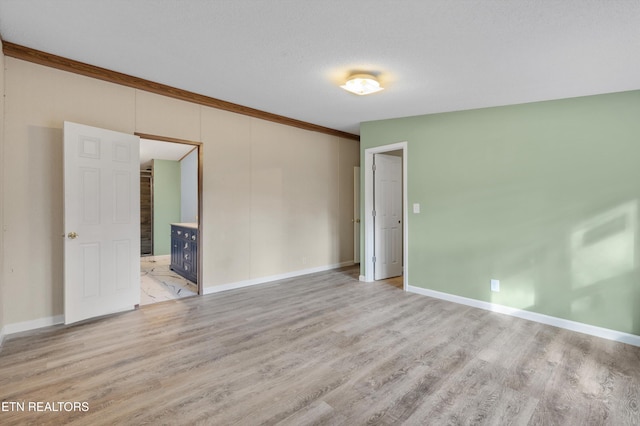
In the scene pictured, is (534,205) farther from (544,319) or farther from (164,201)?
(164,201)

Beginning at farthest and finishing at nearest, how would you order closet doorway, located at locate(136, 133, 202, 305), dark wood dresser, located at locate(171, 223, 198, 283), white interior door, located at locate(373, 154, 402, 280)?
closet doorway, located at locate(136, 133, 202, 305) < white interior door, located at locate(373, 154, 402, 280) < dark wood dresser, located at locate(171, 223, 198, 283)

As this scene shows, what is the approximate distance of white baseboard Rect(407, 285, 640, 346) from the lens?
302 cm

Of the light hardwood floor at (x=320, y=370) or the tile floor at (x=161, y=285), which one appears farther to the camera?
the tile floor at (x=161, y=285)

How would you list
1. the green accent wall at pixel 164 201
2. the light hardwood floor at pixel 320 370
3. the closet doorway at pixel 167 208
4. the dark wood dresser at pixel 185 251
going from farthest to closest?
the green accent wall at pixel 164 201 < the closet doorway at pixel 167 208 < the dark wood dresser at pixel 185 251 < the light hardwood floor at pixel 320 370

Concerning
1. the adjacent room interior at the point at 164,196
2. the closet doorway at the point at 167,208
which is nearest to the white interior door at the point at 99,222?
the closet doorway at the point at 167,208

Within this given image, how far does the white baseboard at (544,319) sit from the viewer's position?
302 centimetres

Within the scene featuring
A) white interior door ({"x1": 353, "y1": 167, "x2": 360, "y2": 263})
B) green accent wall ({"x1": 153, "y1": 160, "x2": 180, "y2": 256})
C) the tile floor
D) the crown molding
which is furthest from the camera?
green accent wall ({"x1": 153, "y1": 160, "x2": 180, "y2": 256})

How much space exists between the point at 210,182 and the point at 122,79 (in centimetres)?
153

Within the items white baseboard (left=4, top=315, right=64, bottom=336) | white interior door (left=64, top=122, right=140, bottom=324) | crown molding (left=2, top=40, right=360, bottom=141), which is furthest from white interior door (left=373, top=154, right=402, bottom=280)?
white baseboard (left=4, top=315, right=64, bottom=336)

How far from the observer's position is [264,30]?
2.39 m

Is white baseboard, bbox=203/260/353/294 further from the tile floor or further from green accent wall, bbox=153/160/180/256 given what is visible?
green accent wall, bbox=153/160/180/256

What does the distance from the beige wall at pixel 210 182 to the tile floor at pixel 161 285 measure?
50cm

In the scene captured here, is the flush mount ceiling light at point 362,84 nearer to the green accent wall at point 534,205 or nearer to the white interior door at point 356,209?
the green accent wall at point 534,205

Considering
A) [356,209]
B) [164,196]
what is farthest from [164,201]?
[356,209]
